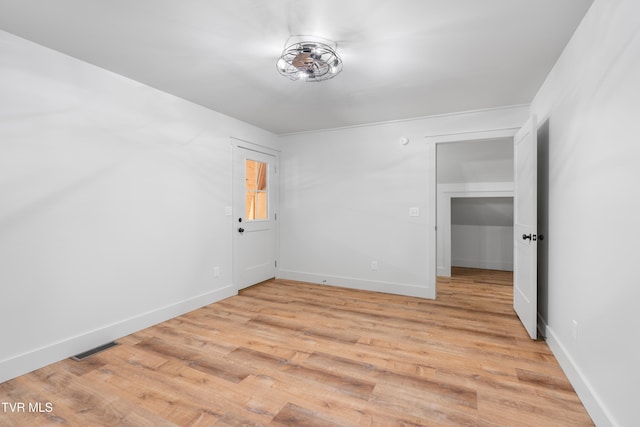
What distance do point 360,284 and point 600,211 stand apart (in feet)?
10.1

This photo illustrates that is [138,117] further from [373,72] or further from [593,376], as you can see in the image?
[593,376]

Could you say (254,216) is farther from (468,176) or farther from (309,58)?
(468,176)

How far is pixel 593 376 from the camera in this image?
5.55 ft

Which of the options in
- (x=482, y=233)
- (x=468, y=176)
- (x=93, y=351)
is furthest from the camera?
(x=482, y=233)

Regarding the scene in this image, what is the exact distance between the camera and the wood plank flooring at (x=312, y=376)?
67.1 inches

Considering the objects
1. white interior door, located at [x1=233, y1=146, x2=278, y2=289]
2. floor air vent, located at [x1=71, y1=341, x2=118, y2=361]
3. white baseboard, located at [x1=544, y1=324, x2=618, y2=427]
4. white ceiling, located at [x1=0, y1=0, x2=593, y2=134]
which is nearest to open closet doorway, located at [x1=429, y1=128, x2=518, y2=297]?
white ceiling, located at [x1=0, y1=0, x2=593, y2=134]

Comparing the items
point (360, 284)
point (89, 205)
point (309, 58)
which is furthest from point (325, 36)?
point (360, 284)

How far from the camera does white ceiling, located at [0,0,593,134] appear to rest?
181 centimetres

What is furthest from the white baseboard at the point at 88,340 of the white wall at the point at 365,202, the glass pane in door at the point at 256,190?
the white wall at the point at 365,202

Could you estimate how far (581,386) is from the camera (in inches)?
71.6

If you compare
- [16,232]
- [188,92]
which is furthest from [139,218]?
[188,92]

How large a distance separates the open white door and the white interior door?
3.28 metres

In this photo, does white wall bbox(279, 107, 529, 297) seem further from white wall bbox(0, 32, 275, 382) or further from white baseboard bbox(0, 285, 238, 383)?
white baseboard bbox(0, 285, 238, 383)

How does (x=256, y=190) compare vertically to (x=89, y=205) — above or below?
above
